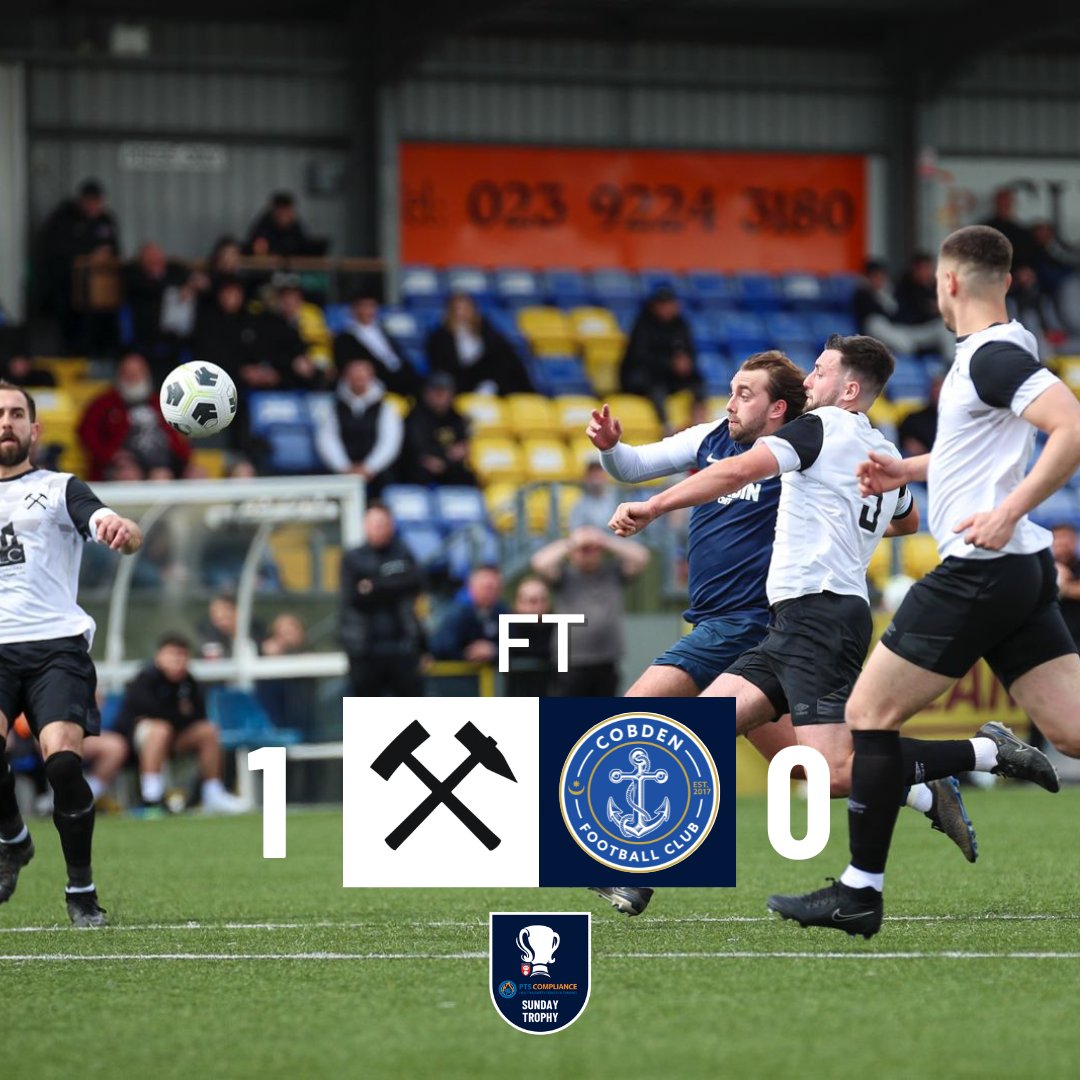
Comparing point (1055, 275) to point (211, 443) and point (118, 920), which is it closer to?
point (211, 443)

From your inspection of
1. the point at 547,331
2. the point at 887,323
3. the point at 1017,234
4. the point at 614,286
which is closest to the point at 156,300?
the point at 547,331

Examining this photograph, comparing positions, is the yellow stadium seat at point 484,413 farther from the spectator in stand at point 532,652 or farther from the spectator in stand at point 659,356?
the spectator in stand at point 532,652

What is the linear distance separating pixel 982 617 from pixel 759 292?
1885 centimetres

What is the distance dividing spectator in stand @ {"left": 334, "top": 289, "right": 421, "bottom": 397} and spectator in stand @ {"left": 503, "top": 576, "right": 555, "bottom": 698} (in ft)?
11.1

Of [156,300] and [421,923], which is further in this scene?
[156,300]

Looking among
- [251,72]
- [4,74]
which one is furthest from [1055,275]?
Result: [4,74]

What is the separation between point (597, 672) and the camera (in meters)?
14.5

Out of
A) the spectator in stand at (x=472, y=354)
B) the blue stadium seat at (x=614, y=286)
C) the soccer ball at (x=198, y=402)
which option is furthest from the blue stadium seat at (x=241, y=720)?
the blue stadium seat at (x=614, y=286)

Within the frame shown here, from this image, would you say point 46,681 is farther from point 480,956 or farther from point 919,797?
point 919,797

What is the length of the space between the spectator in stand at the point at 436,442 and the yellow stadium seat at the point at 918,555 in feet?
12.6

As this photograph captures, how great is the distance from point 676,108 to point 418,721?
2057 cm

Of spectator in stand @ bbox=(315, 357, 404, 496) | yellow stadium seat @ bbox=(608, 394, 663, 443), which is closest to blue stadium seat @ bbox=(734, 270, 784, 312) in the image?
yellow stadium seat @ bbox=(608, 394, 663, 443)

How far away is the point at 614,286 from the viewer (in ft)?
79.8

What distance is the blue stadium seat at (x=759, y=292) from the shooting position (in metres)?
24.7
